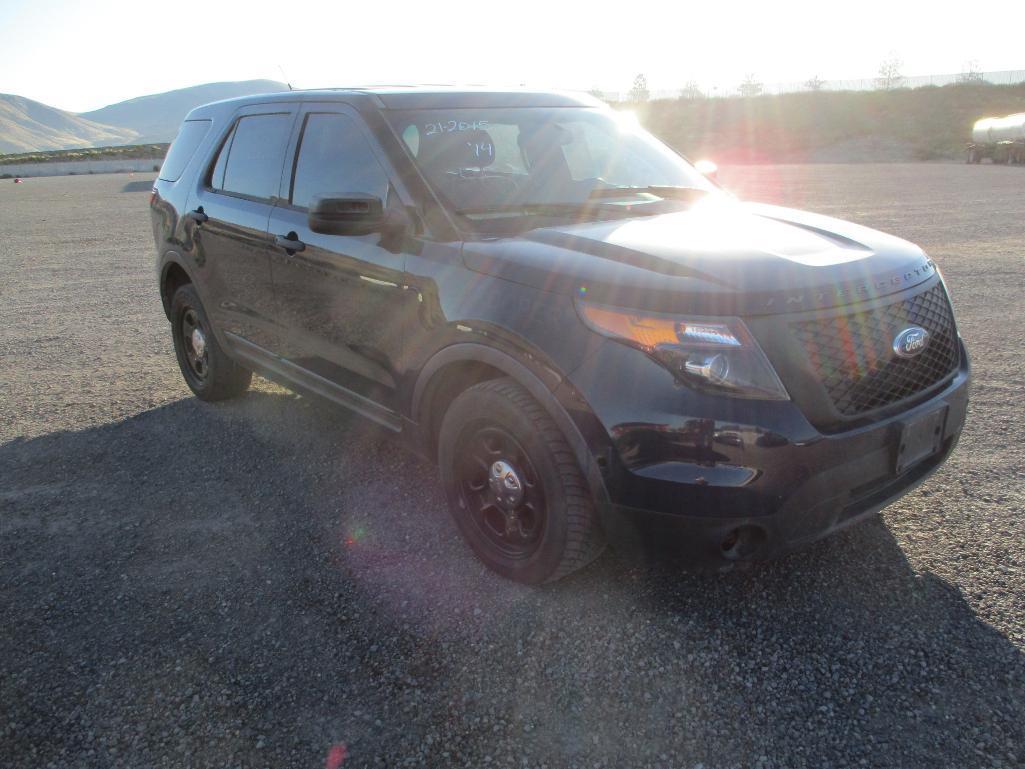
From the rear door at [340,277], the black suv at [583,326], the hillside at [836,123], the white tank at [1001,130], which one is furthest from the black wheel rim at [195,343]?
the hillside at [836,123]

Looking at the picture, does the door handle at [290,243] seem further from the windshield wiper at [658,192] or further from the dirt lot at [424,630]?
the windshield wiper at [658,192]

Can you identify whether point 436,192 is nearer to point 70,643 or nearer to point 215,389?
point 70,643

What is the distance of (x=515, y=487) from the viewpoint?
10.2ft

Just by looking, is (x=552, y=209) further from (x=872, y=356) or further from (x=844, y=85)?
(x=844, y=85)

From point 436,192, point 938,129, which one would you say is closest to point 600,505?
point 436,192

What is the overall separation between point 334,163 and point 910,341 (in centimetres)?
267

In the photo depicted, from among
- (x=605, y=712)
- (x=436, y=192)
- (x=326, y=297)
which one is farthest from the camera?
(x=326, y=297)

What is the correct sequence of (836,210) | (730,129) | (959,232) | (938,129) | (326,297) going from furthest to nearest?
1. (730,129)
2. (938,129)
3. (836,210)
4. (959,232)
5. (326,297)

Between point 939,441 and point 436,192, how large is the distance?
2230 millimetres

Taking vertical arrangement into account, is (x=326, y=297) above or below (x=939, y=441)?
above

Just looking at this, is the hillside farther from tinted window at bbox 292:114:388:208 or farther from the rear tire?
tinted window at bbox 292:114:388:208

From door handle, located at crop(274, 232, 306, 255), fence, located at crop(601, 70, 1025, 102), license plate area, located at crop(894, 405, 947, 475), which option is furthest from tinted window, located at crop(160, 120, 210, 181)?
fence, located at crop(601, 70, 1025, 102)

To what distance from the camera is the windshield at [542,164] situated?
11.8 feet

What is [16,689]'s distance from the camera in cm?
279
